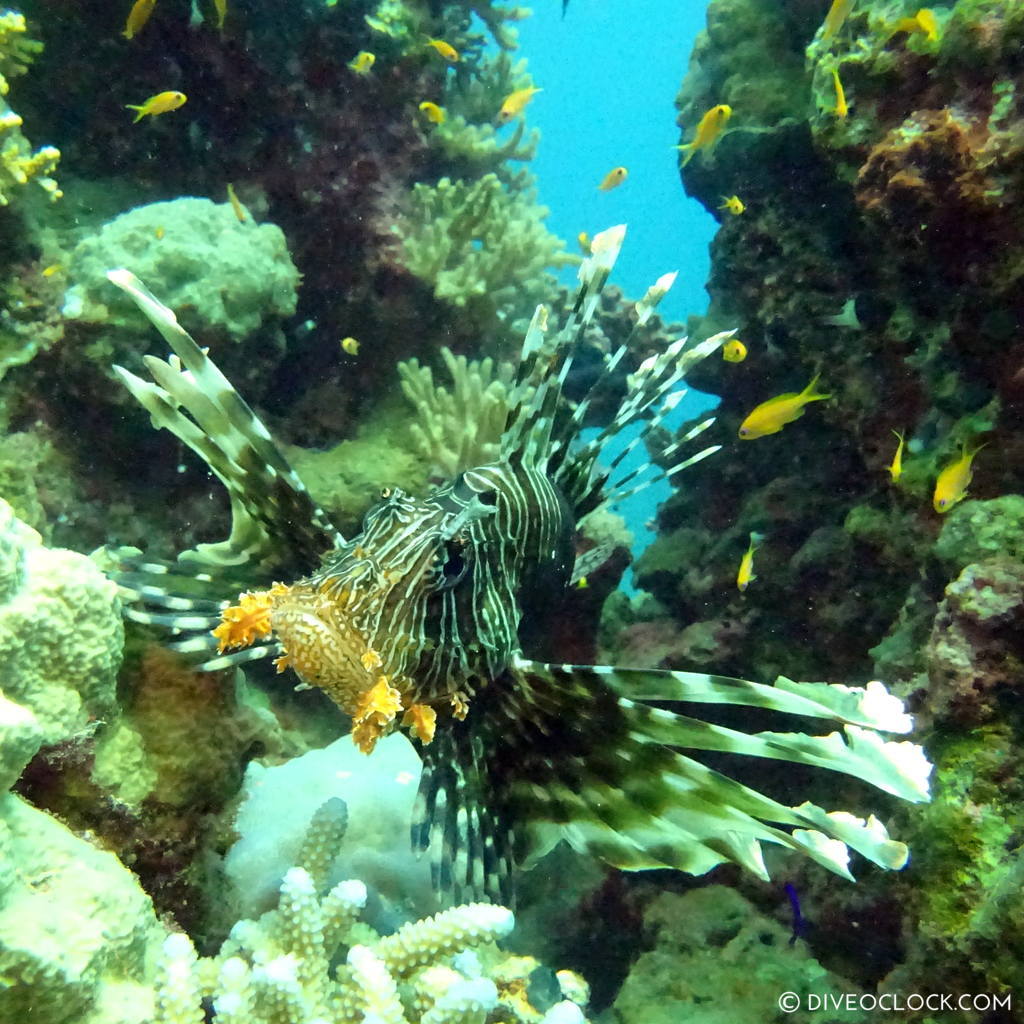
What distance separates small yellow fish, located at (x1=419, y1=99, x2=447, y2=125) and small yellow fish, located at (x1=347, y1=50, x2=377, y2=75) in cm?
40

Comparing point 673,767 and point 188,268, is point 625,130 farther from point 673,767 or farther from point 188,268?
point 673,767

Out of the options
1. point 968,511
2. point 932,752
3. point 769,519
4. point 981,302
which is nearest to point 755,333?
point 769,519

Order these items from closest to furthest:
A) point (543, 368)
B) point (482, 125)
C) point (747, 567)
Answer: point (543, 368) → point (747, 567) → point (482, 125)

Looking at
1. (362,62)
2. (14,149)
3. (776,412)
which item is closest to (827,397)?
(776,412)

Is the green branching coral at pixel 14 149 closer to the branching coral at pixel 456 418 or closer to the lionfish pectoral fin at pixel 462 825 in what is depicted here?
the branching coral at pixel 456 418

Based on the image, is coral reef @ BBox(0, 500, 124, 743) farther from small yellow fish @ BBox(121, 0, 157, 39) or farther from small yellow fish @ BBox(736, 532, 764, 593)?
small yellow fish @ BBox(121, 0, 157, 39)

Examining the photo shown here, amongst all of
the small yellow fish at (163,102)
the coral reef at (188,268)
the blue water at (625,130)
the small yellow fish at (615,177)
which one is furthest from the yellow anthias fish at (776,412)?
the blue water at (625,130)

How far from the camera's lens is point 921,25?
3.80 m

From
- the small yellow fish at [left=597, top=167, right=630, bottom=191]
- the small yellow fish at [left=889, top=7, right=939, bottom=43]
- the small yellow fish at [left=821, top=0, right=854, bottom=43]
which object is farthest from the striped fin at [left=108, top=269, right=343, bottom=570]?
the small yellow fish at [left=597, top=167, right=630, bottom=191]

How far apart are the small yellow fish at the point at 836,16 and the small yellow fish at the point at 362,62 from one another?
8.84ft

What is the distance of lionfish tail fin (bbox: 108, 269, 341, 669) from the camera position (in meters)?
2.22

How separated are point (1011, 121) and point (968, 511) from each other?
1801mm

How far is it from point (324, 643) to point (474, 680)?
691mm

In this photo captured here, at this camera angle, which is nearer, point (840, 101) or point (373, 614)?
point (373, 614)
